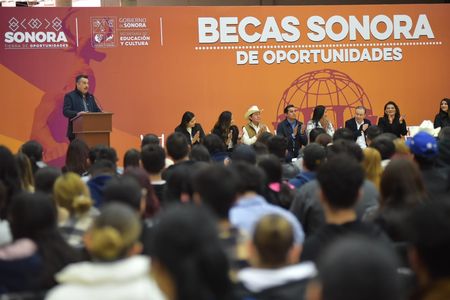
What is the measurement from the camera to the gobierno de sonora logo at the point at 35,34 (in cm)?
1191

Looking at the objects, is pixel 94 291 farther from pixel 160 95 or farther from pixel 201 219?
pixel 160 95

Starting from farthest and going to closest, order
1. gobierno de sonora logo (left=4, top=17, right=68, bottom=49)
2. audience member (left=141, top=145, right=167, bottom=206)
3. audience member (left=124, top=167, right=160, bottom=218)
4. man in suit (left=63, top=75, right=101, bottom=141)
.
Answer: gobierno de sonora logo (left=4, top=17, right=68, bottom=49) → man in suit (left=63, top=75, right=101, bottom=141) → audience member (left=141, top=145, right=167, bottom=206) → audience member (left=124, top=167, right=160, bottom=218)

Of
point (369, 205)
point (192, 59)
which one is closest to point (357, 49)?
point (192, 59)

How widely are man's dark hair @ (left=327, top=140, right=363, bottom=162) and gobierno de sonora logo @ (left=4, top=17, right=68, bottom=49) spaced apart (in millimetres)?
7040

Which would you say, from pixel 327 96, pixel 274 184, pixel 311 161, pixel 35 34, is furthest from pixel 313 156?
pixel 327 96

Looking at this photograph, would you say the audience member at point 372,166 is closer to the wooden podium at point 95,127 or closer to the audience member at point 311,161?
the audience member at point 311,161

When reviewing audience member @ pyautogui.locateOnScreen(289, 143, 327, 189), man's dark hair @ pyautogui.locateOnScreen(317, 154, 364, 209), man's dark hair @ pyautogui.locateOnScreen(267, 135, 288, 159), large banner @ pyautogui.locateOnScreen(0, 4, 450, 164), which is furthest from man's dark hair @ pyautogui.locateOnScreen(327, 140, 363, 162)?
large banner @ pyautogui.locateOnScreen(0, 4, 450, 164)

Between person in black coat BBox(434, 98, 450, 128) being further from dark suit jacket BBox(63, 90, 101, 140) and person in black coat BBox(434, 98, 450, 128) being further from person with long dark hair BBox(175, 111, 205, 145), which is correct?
dark suit jacket BBox(63, 90, 101, 140)

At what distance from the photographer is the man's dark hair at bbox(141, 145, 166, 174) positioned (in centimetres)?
552

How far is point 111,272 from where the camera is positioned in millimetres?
2607

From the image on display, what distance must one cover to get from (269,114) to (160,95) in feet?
5.69

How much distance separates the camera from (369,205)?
182 inches

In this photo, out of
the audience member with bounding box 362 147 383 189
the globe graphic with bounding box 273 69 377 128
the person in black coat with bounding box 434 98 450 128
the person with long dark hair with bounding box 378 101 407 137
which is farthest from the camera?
the globe graphic with bounding box 273 69 377 128

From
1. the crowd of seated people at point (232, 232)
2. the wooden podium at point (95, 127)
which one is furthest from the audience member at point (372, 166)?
the wooden podium at point (95, 127)
